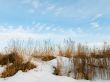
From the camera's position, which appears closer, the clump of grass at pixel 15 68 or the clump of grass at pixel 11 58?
the clump of grass at pixel 15 68

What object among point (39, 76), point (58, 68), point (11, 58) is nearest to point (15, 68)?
point (11, 58)

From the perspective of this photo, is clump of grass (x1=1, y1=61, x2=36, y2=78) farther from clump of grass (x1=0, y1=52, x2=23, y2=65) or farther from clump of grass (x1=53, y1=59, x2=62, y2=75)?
clump of grass (x1=53, y1=59, x2=62, y2=75)

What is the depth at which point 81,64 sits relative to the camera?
8531mm

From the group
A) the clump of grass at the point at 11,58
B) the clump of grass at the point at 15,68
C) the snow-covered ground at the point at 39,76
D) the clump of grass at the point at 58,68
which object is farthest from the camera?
the clump of grass at the point at 11,58

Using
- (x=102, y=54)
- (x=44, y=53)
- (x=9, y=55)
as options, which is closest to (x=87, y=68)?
(x=102, y=54)

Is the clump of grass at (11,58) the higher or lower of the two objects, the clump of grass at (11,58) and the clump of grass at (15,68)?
the higher

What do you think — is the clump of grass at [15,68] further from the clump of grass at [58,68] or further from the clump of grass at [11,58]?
the clump of grass at [58,68]

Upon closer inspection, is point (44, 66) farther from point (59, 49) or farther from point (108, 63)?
point (108, 63)

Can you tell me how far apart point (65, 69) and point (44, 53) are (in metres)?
1.49

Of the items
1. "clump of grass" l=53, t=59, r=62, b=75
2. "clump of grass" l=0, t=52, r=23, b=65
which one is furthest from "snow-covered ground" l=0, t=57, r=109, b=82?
"clump of grass" l=0, t=52, r=23, b=65

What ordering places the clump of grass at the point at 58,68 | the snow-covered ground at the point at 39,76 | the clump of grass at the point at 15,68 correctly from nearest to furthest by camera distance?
the snow-covered ground at the point at 39,76 → the clump of grass at the point at 15,68 → the clump of grass at the point at 58,68

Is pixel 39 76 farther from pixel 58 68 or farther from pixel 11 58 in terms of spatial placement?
pixel 11 58

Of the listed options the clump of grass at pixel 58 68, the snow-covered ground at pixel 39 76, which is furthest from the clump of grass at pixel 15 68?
the clump of grass at pixel 58 68

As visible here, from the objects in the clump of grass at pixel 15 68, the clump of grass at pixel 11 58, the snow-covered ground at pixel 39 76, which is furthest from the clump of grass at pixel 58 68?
the clump of grass at pixel 11 58
